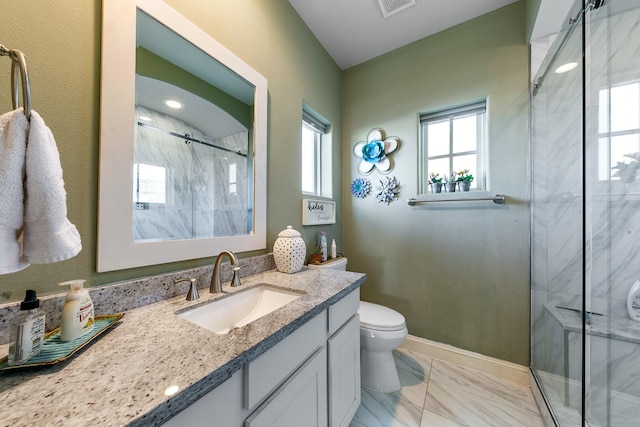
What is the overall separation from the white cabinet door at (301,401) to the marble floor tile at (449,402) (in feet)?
1.93

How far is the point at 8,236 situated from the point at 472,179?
7.16ft

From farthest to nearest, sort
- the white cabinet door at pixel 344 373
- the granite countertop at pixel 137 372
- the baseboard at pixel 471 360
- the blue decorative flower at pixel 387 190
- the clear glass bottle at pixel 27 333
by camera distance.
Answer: the blue decorative flower at pixel 387 190
the baseboard at pixel 471 360
the white cabinet door at pixel 344 373
the clear glass bottle at pixel 27 333
the granite countertop at pixel 137 372

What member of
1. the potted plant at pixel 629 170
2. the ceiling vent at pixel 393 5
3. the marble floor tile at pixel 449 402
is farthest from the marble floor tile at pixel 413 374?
the ceiling vent at pixel 393 5

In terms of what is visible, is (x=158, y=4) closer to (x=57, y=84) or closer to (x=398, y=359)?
(x=57, y=84)

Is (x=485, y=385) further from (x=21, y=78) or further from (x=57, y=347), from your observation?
(x=21, y=78)

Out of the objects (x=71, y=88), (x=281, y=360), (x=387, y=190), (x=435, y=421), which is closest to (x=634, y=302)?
(x=435, y=421)

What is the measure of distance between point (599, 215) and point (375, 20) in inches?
71.6

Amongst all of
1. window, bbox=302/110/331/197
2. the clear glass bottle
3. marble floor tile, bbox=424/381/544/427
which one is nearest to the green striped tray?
the clear glass bottle

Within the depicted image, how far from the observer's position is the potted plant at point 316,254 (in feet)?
5.61

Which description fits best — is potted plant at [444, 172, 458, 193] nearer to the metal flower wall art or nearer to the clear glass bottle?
the metal flower wall art

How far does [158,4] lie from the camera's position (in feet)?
2.83

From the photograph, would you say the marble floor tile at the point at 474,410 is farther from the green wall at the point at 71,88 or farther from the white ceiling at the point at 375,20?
the white ceiling at the point at 375,20

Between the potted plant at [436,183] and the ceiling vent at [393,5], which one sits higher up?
the ceiling vent at [393,5]

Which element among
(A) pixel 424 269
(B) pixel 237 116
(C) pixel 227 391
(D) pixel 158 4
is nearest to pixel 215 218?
(B) pixel 237 116
